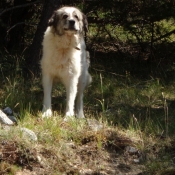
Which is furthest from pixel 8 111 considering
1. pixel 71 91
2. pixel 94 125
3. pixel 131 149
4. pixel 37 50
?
pixel 37 50

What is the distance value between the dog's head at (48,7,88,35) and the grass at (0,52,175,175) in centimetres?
111

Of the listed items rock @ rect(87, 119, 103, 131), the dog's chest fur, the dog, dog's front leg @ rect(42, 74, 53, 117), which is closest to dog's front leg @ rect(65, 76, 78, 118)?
the dog

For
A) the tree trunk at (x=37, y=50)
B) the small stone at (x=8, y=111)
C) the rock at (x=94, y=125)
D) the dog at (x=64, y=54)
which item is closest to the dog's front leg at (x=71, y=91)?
the dog at (x=64, y=54)

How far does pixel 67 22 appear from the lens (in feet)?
22.6

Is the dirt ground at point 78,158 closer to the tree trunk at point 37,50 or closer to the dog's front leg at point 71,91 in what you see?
the dog's front leg at point 71,91

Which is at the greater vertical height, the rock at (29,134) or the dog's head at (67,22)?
the dog's head at (67,22)

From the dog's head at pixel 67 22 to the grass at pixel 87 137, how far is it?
111 centimetres

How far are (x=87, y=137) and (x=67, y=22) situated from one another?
1774 millimetres

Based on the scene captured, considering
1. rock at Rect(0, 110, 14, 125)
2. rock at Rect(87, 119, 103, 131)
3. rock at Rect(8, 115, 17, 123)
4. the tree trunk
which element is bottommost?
rock at Rect(87, 119, 103, 131)

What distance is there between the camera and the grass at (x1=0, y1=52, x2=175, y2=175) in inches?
215

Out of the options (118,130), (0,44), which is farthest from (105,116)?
(0,44)

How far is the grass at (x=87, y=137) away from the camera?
5.45 metres

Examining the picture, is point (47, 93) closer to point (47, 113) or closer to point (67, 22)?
point (47, 113)

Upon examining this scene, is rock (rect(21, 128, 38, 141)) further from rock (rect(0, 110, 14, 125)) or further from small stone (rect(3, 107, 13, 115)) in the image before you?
small stone (rect(3, 107, 13, 115))
